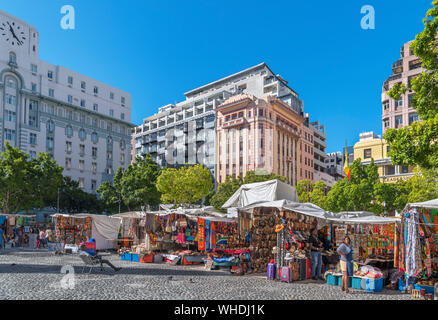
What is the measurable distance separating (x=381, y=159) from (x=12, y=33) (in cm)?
6018

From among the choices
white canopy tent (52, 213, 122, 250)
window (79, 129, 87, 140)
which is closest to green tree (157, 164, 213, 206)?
white canopy tent (52, 213, 122, 250)

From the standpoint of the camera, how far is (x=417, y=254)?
34.4ft

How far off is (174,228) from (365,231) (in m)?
11.6

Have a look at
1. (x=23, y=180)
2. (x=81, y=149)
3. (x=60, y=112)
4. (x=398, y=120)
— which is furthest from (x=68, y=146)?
(x=398, y=120)

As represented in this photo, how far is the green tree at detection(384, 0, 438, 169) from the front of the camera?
12188 mm

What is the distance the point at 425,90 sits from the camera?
1358 centimetres

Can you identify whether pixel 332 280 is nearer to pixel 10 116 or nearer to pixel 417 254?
pixel 417 254

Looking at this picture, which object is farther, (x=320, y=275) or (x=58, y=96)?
(x=58, y=96)

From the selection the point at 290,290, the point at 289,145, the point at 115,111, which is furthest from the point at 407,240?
the point at 115,111

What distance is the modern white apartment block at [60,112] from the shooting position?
57312 mm

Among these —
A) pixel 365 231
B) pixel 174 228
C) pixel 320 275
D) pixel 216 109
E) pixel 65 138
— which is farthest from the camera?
pixel 216 109

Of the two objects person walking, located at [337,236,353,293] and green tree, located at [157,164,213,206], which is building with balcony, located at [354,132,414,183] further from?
person walking, located at [337,236,353,293]

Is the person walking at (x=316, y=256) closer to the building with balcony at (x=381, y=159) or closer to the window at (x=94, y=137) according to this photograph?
the building with balcony at (x=381, y=159)
